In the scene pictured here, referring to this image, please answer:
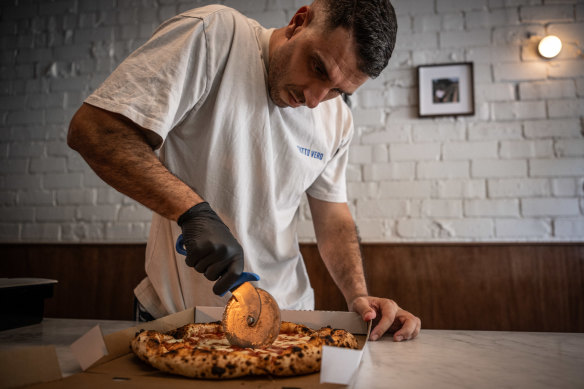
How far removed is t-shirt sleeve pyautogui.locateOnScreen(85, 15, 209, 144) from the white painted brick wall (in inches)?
56.9

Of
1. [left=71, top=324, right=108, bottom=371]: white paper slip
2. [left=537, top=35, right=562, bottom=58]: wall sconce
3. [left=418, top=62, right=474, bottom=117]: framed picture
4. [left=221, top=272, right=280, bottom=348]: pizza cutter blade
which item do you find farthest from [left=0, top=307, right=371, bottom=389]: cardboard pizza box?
[left=537, top=35, right=562, bottom=58]: wall sconce

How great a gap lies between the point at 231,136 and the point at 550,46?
77.4 inches

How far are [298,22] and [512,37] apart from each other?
5.60 ft

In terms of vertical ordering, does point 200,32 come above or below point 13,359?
above

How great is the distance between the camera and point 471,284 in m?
2.11

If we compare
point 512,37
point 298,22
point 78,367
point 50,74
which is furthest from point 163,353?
point 50,74

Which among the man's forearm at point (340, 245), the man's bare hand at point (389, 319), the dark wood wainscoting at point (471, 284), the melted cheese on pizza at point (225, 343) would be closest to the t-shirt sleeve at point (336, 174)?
the man's forearm at point (340, 245)

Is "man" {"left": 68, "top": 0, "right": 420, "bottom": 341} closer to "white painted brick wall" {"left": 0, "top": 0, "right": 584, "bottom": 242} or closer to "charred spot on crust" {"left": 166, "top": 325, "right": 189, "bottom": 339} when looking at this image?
"charred spot on crust" {"left": 166, "top": 325, "right": 189, "bottom": 339}

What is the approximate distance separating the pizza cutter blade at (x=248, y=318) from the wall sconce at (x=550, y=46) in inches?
85.0

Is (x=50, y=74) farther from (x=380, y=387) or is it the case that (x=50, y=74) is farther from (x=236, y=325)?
(x=380, y=387)

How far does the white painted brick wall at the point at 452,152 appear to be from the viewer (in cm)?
217

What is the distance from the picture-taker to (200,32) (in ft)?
3.16

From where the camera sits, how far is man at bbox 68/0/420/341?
83 cm

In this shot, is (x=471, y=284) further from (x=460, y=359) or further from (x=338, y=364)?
(x=338, y=364)
